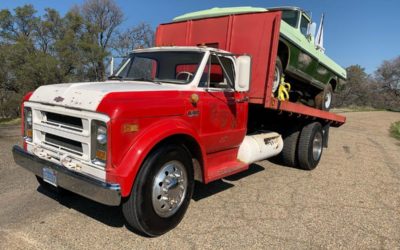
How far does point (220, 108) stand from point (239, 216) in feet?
4.52

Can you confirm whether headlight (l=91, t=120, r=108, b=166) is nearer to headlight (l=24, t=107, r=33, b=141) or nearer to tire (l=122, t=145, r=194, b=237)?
tire (l=122, t=145, r=194, b=237)

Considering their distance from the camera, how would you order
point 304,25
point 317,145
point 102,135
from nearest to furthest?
1. point 102,135
2. point 317,145
3. point 304,25

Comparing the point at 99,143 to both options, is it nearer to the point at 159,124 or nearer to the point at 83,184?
the point at 83,184

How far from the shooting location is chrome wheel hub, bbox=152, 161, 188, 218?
3.59 metres

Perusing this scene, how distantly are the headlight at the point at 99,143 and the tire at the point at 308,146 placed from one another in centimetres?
457

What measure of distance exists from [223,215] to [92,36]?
3211 centimetres

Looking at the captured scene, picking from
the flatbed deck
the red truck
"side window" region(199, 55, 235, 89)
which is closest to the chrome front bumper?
the red truck

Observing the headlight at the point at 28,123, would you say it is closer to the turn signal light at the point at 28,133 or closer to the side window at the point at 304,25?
the turn signal light at the point at 28,133

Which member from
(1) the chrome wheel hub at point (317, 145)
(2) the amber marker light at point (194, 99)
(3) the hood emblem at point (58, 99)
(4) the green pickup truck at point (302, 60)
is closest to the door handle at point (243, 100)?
(2) the amber marker light at point (194, 99)

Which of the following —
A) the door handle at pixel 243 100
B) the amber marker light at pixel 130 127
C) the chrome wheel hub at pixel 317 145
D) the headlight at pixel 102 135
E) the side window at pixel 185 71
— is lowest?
the chrome wheel hub at pixel 317 145

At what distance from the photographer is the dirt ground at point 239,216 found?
3586mm

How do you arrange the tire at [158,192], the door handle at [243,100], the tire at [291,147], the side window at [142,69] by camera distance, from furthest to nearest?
1. the tire at [291,147]
2. the door handle at [243,100]
3. the side window at [142,69]
4. the tire at [158,192]

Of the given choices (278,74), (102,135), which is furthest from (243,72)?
(278,74)

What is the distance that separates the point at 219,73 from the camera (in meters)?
4.82
